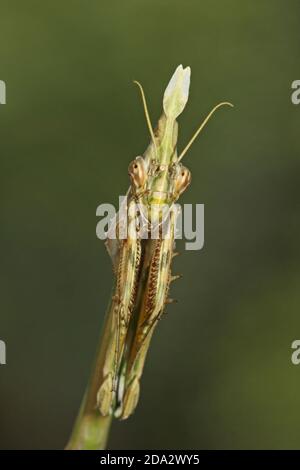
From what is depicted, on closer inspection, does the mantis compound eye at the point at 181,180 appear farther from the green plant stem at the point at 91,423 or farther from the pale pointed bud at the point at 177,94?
the green plant stem at the point at 91,423

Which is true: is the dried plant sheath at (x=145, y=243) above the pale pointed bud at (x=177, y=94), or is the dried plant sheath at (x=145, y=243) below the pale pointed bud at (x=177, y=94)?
below

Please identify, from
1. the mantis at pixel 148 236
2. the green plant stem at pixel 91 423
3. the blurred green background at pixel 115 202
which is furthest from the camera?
the blurred green background at pixel 115 202

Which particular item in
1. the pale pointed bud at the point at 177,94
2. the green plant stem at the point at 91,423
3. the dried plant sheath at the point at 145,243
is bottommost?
the green plant stem at the point at 91,423

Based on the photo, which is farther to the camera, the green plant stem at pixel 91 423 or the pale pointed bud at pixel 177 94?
the green plant stem at pixel 91 423

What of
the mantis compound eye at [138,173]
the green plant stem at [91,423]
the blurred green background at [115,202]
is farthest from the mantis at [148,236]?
the blurred green background at [115,202]

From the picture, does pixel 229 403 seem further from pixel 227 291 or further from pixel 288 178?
pixel 288 178

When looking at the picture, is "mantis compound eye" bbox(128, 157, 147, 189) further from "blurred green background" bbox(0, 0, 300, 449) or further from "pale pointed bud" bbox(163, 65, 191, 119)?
"blurred green background" bbox(0, 0, 300, 449)

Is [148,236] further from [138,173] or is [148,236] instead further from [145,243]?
[138,173]

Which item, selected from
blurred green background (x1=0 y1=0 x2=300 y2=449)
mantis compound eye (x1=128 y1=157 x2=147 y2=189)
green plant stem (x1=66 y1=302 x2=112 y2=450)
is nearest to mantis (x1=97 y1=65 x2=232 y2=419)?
mantis compound eye (x1=128 y1=157 x2=147 y2=189)
